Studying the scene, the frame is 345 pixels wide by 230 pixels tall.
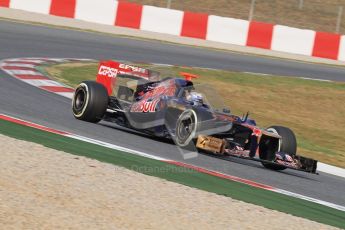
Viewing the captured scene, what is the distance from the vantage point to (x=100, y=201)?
618cm

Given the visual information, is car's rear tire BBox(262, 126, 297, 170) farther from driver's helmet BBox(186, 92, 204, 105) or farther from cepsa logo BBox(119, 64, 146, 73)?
cepsa logo BBox(119, 64, 146, 73)

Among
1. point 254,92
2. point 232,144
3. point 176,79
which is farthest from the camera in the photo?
point 254,92

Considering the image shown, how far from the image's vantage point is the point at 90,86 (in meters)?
10.2

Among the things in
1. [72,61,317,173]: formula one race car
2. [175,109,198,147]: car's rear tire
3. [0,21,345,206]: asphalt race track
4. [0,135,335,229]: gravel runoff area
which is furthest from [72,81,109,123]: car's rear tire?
[0,135,335,229]: gravel runoff area

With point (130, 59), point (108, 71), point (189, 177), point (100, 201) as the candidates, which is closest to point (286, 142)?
point (189, 177)

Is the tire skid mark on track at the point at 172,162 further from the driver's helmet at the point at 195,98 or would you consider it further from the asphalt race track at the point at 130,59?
the driver's helmet at the point at 195,98

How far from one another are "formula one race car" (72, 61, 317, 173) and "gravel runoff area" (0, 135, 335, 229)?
6.31 ft

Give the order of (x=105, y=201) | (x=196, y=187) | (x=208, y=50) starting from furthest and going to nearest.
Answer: (x=208, y=50) < (x=196, y=187) < (x=105, y=201)

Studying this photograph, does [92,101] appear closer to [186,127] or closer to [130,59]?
[186,127]

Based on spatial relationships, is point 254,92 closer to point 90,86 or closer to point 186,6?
point 90,86

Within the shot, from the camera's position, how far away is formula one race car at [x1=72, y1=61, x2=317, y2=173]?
9227 mm

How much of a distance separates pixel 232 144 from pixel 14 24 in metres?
13.0

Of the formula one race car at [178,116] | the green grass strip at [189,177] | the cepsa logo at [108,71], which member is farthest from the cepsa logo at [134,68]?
the green grass strip at [189,177]

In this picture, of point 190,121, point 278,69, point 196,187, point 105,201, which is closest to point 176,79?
point 190,121
